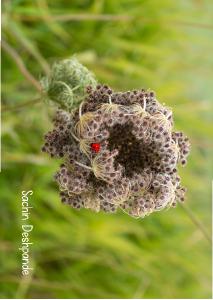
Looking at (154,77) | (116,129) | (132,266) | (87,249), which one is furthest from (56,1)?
(116,129)

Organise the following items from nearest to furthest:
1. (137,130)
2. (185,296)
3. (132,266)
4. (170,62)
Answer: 1. (137,130)
2. (132,266)
3. (185,296)
4. (170,62)

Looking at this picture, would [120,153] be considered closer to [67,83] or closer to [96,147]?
[96,147]

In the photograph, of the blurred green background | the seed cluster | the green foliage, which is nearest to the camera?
the seed cluster

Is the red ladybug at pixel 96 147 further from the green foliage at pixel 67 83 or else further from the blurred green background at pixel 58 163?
the blurred green background at pixel 58 163

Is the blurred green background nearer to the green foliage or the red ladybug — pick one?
the green foliage

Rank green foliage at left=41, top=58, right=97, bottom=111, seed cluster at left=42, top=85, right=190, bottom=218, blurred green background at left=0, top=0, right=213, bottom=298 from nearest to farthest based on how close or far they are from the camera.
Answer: seed cluster at left=42, top=85, right=190, bottom=218, green foliage at left=41, top=58, right=97, bottom=111, blurred green background at left=0, top=0, right=213, bottom=298

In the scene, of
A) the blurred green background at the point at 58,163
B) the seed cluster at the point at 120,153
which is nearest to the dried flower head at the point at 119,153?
the seed cluster at the point at 120,153

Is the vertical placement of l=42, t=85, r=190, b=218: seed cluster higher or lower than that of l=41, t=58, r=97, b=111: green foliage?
lower

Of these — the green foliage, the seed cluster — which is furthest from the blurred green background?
the seed cluster

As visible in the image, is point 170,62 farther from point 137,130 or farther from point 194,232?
point 137,130
